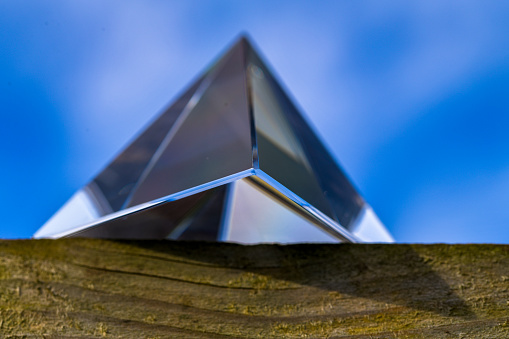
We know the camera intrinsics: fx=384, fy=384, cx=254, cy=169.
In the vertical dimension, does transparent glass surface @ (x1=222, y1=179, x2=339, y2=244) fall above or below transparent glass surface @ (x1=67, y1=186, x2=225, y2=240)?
above

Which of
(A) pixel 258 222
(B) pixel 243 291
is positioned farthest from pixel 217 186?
(A) pixel 258 222

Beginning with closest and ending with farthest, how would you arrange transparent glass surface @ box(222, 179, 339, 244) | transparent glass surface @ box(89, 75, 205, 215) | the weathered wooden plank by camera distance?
the weathered wooden plank → transparent glass surface @ box(89, 75, 205, 215) → transparent glass surface @ box(222, 179, 339, 244)

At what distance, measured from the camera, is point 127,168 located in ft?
3.73

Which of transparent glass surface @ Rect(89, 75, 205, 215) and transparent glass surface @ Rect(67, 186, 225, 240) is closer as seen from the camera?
transparent glass surface @ Rect(67, 186, 225, 240)

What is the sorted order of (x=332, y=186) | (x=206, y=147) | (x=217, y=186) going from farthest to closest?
(x=332, y=186) → (x=206, y=147) → (x=217, y=186)

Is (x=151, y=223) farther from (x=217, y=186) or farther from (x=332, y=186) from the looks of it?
(x=332, y=186)

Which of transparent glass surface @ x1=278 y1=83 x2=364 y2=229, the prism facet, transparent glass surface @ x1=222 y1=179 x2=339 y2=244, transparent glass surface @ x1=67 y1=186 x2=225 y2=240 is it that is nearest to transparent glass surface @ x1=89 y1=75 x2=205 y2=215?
the prism facet

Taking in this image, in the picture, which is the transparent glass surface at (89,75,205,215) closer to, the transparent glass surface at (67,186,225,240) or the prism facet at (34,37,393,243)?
the prism facet at (34,37,393,243)


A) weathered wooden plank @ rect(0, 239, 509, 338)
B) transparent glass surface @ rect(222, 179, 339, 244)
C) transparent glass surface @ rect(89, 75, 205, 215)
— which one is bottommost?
weathered wooden plank @ rect(0, 239, 509, 338)

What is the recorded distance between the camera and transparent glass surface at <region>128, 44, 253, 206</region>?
676mm

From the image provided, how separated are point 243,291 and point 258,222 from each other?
1.66 ft

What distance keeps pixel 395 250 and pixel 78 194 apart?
1.02m

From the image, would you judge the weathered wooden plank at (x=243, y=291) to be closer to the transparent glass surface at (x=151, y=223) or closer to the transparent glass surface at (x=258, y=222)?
the transparent glass surface at (x=151, y=223)

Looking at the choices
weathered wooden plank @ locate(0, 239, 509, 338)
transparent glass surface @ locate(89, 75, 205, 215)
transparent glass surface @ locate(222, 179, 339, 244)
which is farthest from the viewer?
transparent glass surface @ locate(222, 179, 339, 244)
